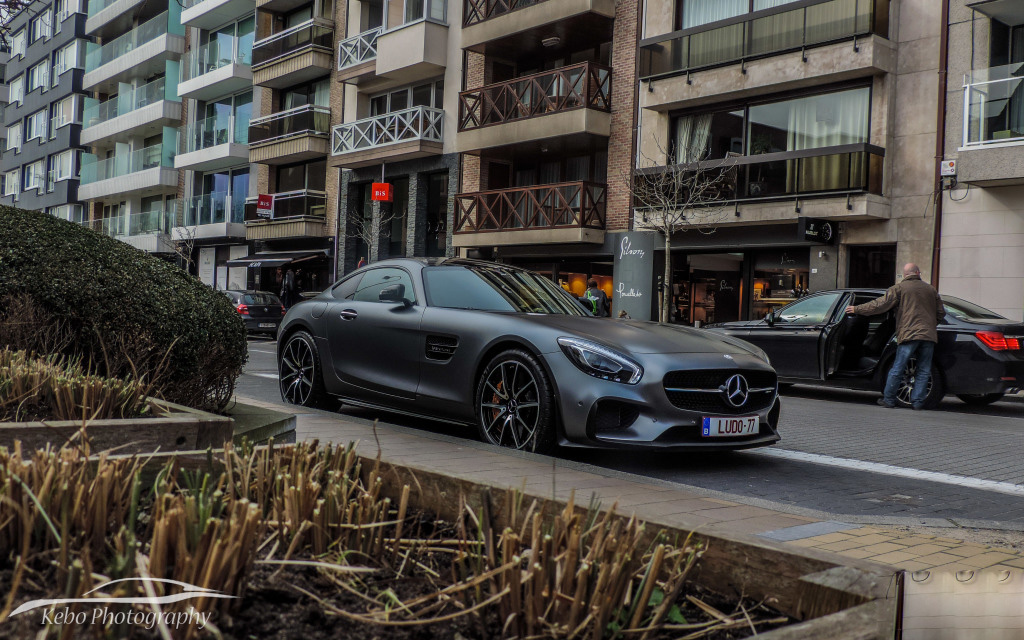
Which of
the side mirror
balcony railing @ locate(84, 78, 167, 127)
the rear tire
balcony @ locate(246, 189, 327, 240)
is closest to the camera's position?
the side mirror

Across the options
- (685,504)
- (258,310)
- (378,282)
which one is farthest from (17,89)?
(685,504)

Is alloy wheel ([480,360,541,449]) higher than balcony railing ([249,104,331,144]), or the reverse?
balcony railing ([249,104,331,144])

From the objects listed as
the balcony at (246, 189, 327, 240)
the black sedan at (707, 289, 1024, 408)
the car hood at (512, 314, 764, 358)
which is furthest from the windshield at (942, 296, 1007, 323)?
the balcony at (246, 189, 327, 240)

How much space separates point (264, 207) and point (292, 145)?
2.86 metres

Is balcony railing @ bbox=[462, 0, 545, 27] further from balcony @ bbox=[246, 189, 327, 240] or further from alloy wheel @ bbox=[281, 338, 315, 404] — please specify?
alloy wheel @ bbox=[281, 338, 315, 404]

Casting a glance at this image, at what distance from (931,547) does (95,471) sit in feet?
11.0

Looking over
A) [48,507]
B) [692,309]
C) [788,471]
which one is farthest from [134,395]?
[692,309]

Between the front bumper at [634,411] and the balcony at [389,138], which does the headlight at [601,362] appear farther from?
the balcony at [389,138]

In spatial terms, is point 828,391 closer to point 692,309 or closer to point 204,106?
point 692,309

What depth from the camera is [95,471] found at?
2.14 m

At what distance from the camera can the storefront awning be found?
3500cm

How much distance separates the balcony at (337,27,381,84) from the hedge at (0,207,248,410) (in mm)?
27052

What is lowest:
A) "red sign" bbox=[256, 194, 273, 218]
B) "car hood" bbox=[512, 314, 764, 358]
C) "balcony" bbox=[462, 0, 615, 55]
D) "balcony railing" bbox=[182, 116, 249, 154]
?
"car hood" bbox=[512, 314, 764, 358]

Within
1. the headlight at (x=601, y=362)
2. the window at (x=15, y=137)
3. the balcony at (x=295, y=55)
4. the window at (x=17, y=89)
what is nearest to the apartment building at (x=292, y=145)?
the balcony at (x=295, y=55)
